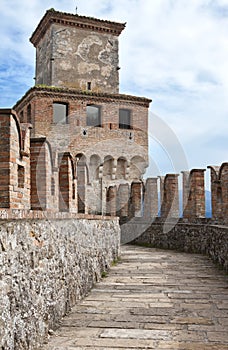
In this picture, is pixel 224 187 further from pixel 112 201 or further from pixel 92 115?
pixel 92 115

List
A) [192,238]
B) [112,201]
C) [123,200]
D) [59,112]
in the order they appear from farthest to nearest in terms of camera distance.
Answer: [59,112] < [112,201] < [123,200] < [192,238]

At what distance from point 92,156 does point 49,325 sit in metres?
21.0

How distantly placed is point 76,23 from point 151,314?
928 inches

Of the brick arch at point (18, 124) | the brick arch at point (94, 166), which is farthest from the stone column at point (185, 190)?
the brick arch at point (94, 166)

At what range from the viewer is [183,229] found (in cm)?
1224

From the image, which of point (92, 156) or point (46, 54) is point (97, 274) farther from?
point (46, 54)

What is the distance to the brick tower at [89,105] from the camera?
78.5 ft

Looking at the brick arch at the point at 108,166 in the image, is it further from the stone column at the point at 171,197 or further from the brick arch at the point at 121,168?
the stone column at the point at 171,197

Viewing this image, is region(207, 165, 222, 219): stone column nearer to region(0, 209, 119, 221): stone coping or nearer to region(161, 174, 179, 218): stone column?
region(161, 174, 179, 218): stone column

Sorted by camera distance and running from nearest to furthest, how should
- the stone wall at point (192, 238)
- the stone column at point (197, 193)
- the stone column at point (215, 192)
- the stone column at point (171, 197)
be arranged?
the stone wall at point (192, 238) → the stone column at point (215, 192) → the stone column at point (197, 193) → the stone column at point (171, 197)

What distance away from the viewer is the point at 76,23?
2580 cm

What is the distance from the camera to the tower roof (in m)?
25.2

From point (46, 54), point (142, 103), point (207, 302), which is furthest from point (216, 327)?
point (46, 54)

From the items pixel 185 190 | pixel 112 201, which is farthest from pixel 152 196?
pixel 112 201
